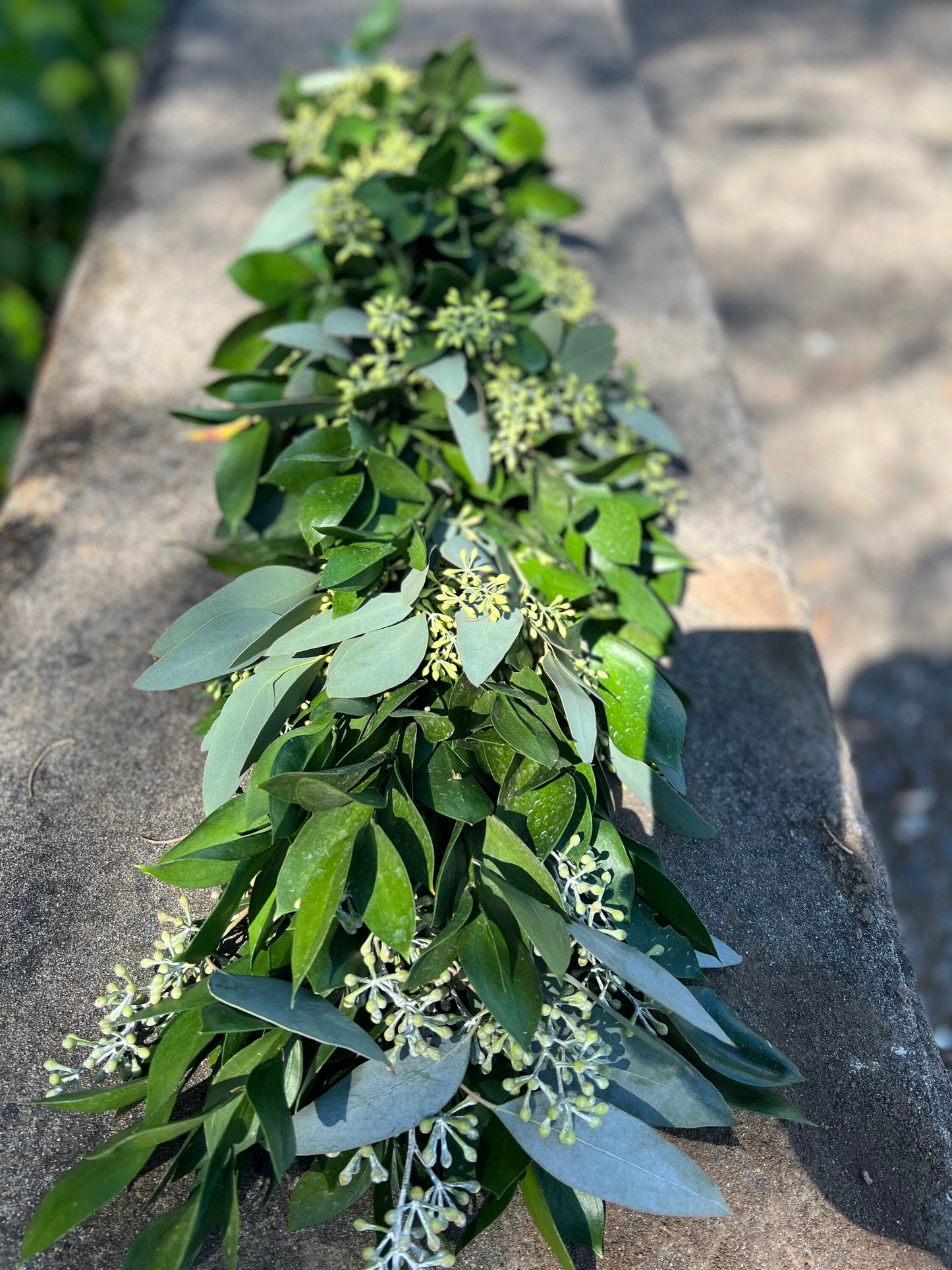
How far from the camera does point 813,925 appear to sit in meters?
1.19

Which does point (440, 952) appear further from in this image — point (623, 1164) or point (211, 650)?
point (211, 650)

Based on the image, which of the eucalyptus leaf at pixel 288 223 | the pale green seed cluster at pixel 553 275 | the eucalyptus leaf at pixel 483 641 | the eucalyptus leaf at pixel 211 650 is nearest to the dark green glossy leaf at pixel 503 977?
the eucalyptus leaf at pixel 483 641

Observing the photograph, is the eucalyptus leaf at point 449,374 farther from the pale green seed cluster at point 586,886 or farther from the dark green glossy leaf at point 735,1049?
the dark green glossy leaf at point 735,1049

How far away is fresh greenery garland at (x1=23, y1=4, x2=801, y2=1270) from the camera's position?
0.90m

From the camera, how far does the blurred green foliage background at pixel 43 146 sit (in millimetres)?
2814

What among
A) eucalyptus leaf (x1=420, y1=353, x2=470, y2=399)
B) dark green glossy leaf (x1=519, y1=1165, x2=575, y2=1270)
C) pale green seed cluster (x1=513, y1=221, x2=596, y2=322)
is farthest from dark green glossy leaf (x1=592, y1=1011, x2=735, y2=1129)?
pale green seed cluster (x1=513, y1=221, x2=596, y2=322)

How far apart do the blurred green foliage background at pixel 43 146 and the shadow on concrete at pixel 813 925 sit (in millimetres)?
2205

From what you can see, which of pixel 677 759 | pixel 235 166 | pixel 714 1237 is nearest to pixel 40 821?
pixel 677 759

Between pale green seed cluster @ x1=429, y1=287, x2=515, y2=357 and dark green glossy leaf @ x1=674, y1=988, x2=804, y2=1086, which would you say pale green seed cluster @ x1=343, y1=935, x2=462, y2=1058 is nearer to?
dark green glossy leaf @ x1=674, y1=988, x2=804, y2=1086

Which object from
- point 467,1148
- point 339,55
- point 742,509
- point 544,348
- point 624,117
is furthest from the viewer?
point 624,117

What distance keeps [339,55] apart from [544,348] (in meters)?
1.14

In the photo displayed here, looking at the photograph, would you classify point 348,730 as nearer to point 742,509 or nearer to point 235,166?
point 742,509

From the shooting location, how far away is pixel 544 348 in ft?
4.94

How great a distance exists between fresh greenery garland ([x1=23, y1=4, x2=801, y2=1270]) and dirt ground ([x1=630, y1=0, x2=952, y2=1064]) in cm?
137
